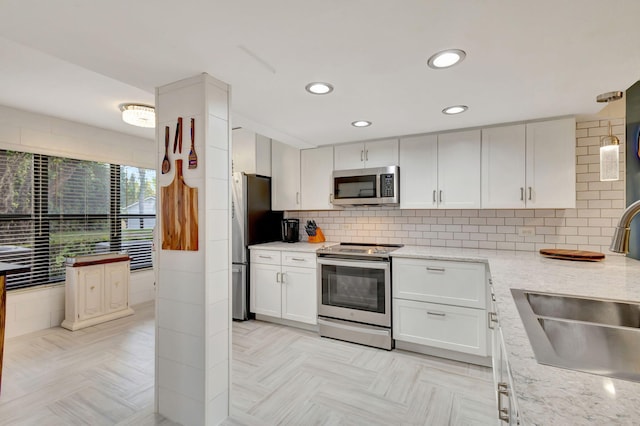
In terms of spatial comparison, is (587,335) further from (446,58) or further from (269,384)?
(269,384)

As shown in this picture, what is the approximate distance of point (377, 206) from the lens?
3.59 meters

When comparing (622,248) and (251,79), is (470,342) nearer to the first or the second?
(622,248)

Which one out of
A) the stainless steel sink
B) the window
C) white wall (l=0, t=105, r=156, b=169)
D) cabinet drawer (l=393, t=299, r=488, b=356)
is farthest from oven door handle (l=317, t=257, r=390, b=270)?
white wall (l=0, t=105, r=156, b=169)

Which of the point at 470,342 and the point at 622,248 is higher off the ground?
the point at 622,248

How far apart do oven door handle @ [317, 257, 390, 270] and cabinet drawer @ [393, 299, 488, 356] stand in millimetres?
365

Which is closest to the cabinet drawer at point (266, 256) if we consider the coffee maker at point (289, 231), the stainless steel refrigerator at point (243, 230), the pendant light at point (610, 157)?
the stainless steel refrigerator at point (243, 230)

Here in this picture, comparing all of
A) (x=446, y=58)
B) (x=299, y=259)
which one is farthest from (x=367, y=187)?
(x=446, y=58)

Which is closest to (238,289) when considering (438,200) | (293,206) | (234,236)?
(234,236)

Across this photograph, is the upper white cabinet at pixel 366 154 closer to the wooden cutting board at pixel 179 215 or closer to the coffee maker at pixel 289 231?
the coffee maker at pixel 289 231

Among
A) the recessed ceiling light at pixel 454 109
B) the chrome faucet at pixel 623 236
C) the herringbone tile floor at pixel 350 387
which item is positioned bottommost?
the herringbone tile floor at pixel 350 387

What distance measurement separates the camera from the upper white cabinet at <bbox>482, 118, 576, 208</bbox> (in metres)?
2.68

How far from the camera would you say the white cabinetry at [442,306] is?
2.61 m

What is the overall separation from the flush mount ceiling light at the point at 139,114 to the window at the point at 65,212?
4.41 ft

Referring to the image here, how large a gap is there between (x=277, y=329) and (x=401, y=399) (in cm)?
169
